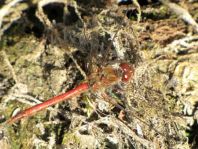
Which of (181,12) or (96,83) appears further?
(181,12)

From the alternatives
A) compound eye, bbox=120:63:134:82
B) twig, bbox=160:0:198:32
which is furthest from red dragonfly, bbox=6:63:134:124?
twig, bbox=160:0:198:32

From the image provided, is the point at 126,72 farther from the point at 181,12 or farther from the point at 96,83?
the point at 181,12

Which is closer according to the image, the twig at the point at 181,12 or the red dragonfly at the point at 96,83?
the red dragonfly at the point at 96,83

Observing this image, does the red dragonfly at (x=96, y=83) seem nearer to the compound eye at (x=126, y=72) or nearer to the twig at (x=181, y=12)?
the compound eye at (x=126, y=72)

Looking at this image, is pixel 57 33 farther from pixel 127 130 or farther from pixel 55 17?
pixel 127 130

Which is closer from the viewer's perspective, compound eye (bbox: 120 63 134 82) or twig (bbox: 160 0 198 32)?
compound eye (bbox: 120 63 134 82)

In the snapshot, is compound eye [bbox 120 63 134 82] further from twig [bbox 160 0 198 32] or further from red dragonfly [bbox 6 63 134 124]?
twig [bbox 160 0 198 32]

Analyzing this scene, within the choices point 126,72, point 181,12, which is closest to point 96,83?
point 126,72

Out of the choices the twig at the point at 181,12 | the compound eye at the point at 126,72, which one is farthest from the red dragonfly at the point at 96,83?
the twig at the point at 181,12

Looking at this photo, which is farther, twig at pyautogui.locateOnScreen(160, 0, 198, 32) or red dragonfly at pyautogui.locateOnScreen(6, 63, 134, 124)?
twig at pyautogui.locateOnScreen(160, 0, 198, 32)
